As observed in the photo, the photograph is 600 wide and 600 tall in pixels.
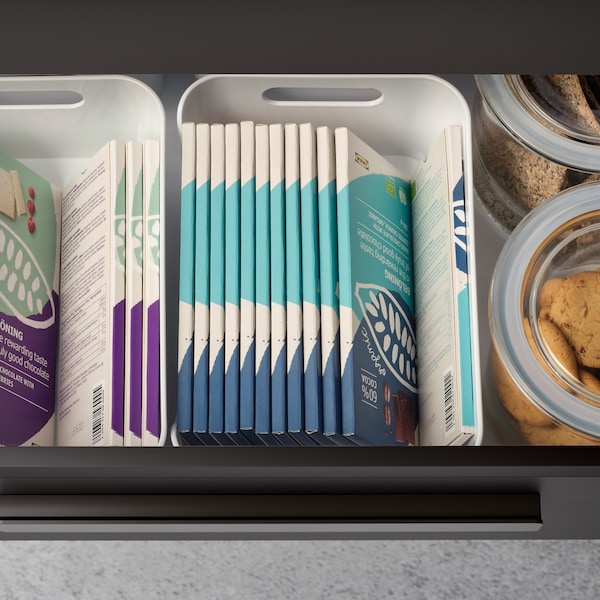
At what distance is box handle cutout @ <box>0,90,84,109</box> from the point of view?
0.87 meters

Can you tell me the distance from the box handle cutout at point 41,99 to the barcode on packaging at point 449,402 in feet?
1.59

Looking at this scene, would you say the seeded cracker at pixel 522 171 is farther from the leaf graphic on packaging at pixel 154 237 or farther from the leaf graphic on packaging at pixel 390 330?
the leaf graphic on packaging at pixel 154 237

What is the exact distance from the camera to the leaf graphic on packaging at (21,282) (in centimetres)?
79

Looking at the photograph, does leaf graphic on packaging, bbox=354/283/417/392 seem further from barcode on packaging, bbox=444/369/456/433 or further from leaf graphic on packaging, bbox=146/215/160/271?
leaf graphic on packaging, bbox=146/215/160/271

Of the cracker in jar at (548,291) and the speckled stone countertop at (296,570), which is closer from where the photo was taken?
the cracker in jar at (548,291)

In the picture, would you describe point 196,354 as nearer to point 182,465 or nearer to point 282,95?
point 182,465

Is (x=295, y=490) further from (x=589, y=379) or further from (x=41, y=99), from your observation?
(x=41, y=99)

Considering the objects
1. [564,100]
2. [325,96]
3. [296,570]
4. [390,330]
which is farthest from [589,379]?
[296,570]

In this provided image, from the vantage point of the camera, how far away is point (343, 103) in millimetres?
876

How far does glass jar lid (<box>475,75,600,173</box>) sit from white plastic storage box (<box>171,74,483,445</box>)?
4 cm

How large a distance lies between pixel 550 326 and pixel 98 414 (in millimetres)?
425

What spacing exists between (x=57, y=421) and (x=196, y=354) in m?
0.17

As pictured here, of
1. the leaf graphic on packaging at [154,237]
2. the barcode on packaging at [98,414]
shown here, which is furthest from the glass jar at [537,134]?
the barcode on packaging at [98,414]

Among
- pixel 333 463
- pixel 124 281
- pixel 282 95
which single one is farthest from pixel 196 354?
pixel 282 95
